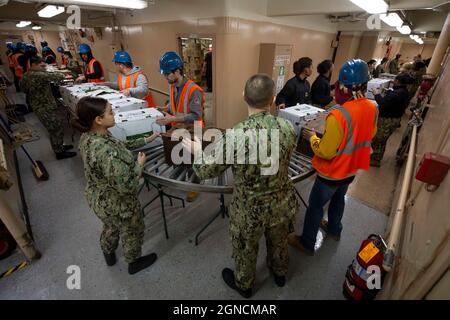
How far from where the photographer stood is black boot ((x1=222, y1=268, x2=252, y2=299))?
1.70 metres

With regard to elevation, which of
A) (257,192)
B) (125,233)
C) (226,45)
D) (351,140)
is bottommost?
(125,233)

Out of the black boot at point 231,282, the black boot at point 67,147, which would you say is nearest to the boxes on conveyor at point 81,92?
the black boot at point 67,147

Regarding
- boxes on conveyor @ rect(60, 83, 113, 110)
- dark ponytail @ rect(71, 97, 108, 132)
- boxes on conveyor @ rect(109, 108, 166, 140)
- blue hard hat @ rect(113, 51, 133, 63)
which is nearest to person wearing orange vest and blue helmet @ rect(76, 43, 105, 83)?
boxes on conveyor @ rect(60, 83, 113, 110)

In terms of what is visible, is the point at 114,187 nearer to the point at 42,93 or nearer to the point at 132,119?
the point at 132,119

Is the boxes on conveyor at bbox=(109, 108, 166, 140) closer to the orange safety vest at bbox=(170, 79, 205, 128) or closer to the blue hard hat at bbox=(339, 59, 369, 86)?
the orange safety vest at bbox=(170, 79, 205, 128)

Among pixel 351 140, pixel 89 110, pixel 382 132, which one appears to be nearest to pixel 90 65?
pixel 89 110

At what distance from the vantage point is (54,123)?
347cm

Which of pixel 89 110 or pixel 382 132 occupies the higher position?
pixel 89 110

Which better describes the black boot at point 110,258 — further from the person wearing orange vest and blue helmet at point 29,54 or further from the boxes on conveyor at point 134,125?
the person wearing orange vest and blue helmet at point 29,54

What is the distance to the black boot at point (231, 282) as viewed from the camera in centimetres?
170

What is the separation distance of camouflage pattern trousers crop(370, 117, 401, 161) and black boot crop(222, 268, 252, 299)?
325cm

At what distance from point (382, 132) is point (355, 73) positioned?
8.49 ft
